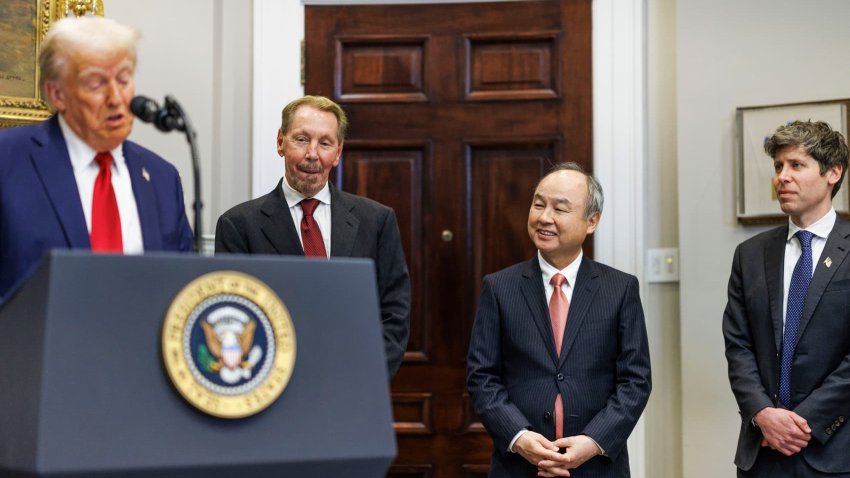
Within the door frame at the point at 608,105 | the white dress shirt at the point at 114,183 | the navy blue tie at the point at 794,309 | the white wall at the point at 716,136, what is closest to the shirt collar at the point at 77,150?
the white dress shirt at the point at 114,183

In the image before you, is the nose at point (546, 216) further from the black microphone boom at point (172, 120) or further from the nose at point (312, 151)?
the black microphone boom at point (172, 120)

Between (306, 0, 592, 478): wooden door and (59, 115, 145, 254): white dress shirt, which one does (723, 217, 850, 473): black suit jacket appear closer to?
(306, 0, 592, 478): wooden door

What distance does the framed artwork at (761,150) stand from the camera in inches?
151

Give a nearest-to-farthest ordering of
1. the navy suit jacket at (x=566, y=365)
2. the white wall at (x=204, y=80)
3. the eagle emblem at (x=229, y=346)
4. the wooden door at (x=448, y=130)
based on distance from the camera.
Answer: the eagle emblem at (x=229, y=346) < the navy suit jacket at (x=566, y=365) < the white wall at (x=204, y=80) < the wooden door at (x=448, y=130)

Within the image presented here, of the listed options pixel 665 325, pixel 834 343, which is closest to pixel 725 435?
pixel 665 325

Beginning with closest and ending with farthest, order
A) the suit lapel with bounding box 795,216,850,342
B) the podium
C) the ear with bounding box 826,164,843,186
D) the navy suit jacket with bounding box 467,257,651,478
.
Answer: the podium, the navy suit jacket with bounding box 467,257,651,478, the suit lapel with bounding box 795,216,850,342, the ear with bounding box 826,164,843,186

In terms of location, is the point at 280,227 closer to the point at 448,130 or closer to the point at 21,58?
the point at 21,58

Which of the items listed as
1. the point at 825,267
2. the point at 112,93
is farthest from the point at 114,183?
the point at 825,267

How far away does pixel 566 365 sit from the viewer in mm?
3100

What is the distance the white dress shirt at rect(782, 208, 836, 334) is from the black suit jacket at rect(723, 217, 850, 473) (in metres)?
0.02

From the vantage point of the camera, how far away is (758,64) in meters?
3.95

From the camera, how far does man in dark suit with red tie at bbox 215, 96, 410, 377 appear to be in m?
3.10

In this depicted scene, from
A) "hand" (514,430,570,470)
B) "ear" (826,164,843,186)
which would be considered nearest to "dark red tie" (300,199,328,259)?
"hand" (514,430,570,470)

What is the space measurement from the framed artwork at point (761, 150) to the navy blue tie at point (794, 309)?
543mm
